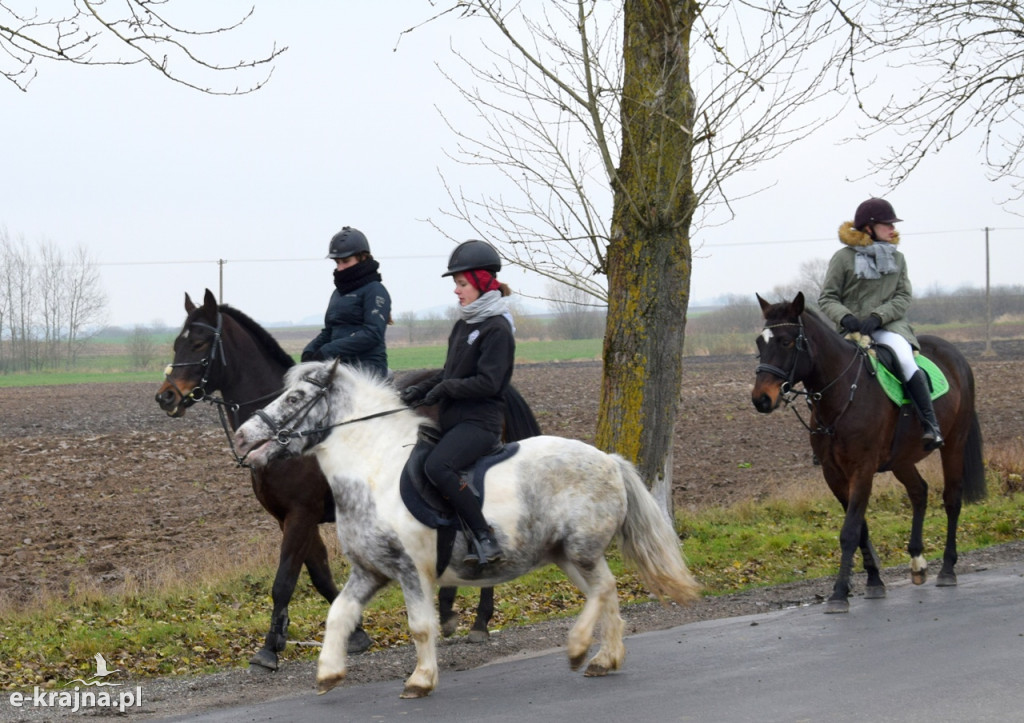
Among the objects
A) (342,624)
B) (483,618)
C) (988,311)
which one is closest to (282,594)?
(342,624)

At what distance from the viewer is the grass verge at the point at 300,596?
8047 mm

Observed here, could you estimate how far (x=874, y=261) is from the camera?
10.4 m

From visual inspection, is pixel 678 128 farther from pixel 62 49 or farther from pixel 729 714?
pixel 729 714

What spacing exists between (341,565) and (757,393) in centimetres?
437

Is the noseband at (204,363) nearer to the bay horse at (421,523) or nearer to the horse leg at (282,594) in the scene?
the horse leg at (282,594)

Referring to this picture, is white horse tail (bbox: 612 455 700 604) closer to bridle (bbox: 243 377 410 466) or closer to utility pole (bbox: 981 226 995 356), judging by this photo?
bridle (bbox: 243 377 410 466)

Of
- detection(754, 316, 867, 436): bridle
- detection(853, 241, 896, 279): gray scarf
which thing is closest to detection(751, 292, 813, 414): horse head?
detection(754, 316, 867, 436): bridle

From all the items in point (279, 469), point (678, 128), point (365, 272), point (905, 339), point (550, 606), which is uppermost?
point (678, 128)

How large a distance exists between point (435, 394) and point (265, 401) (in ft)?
6.82

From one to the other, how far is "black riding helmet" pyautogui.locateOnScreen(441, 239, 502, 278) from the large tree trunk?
159 inches

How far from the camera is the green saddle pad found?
32.8 ft

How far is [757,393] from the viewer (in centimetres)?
916

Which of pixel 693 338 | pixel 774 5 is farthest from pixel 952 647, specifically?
pixel 693 338

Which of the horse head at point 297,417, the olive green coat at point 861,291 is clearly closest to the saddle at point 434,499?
the horse head at point 297,417
